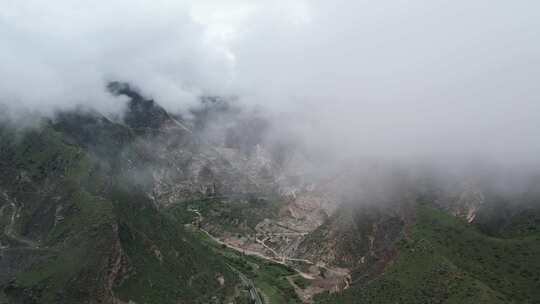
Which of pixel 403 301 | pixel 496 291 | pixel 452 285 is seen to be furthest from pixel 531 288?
pixel 403 301

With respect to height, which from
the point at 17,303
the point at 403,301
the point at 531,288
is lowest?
the point at 17,303

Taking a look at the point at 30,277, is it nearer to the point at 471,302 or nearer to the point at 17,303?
the point at 17,303

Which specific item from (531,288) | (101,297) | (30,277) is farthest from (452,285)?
(30,277)

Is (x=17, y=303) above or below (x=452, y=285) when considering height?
below

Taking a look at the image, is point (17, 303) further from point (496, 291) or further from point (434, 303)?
point (496, 291)

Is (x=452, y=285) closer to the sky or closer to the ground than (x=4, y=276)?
closer to the sky

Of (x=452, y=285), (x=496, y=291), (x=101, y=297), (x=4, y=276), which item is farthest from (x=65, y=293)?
(x=496, y=291)

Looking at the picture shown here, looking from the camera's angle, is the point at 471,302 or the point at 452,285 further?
the point at 452,285

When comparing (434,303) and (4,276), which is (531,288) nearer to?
(434,303)
